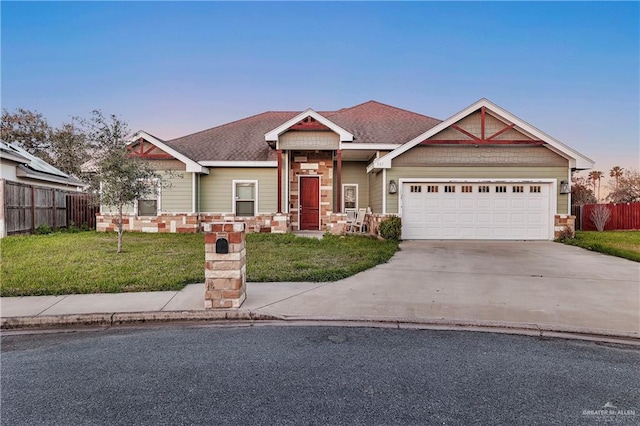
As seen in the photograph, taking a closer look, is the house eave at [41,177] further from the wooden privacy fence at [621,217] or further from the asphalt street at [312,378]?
the wooden privacy fence at [621,217]

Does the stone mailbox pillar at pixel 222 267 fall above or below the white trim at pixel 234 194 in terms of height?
below

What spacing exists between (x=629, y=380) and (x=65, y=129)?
4030cm

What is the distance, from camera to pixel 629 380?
309cm

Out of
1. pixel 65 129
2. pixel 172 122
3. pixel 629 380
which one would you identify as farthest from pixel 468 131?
pixel 65 129

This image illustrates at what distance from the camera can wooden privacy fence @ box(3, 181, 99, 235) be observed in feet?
42.3

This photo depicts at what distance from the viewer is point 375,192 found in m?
15.2

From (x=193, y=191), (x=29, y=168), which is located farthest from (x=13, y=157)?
(x=193, y=191)

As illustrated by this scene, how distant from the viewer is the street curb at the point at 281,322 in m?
4.34

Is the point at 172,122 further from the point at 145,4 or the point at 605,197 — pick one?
the point at 605,197

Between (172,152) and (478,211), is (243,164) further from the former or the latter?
(478,211)

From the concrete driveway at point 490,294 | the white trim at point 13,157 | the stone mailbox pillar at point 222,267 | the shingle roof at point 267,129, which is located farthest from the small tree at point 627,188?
the white trim at point 13,157

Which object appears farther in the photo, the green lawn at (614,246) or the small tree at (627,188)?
the small tree at (627,188)

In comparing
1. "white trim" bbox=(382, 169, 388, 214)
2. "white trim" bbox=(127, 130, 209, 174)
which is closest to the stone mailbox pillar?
"white trim" bbox=(382, 169, 388, 214)

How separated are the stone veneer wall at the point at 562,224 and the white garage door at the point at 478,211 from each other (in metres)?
0.27
